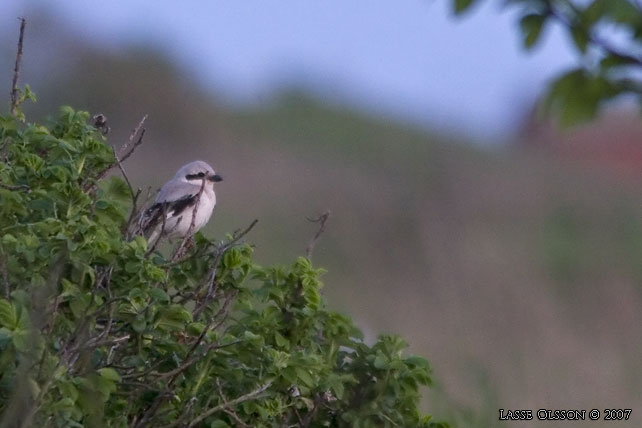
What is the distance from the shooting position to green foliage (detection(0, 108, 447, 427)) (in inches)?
132

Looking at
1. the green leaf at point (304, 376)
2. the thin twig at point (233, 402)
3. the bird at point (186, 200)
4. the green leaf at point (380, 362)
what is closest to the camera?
the thin twig at point (233, 402)

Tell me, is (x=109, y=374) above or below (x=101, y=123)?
below

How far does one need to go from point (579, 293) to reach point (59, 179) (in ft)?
36.4

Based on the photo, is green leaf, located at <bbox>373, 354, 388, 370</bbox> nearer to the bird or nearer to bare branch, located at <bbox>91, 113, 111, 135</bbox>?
bare branch, located at <bbox>91, 113, 111, 135</bbox>

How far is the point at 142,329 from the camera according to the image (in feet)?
11.8

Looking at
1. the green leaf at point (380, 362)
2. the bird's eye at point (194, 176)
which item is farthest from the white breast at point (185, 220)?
the green leaf at point (380, 362)

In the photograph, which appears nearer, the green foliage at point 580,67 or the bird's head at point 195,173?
the green foliage at point 580,67

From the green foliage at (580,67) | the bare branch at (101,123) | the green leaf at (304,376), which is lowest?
the green leaf at (304,376)

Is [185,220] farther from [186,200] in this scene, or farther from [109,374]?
[109,374]

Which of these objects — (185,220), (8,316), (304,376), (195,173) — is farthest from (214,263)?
(195,173)

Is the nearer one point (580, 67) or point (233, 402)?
point (580, 67)

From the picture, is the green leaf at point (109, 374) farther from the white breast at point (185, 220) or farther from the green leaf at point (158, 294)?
the white breast at point (185, 220)

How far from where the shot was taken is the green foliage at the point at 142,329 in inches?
132

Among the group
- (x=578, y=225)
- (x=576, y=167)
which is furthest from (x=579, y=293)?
(x=576, y=167)
